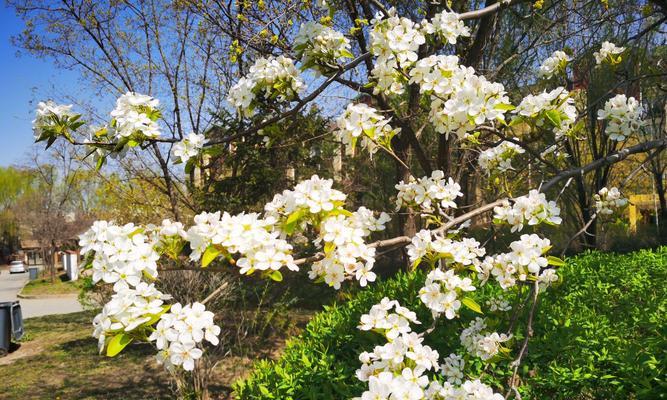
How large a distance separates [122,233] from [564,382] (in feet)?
6.57

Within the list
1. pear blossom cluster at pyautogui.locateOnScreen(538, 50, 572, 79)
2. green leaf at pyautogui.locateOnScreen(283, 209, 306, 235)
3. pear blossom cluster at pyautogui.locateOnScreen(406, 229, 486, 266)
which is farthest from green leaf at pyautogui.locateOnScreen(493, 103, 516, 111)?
pear blossom cluster at pyautogui.locateOnScreen(538, 50, 572, 79)

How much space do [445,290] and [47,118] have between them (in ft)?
5.70

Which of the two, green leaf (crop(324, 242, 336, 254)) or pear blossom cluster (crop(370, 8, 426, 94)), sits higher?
pear blossom cluster (crop(370, 8, 426, 94))

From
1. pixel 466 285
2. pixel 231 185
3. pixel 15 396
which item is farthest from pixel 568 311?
pixel 15 396

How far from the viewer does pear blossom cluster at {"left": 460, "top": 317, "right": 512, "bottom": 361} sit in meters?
1.88

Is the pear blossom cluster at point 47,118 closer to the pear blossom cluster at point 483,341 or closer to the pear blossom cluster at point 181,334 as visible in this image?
the pear blossom cluster at point 181,334

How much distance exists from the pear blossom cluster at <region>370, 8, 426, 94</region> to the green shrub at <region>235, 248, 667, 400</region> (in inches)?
51.2

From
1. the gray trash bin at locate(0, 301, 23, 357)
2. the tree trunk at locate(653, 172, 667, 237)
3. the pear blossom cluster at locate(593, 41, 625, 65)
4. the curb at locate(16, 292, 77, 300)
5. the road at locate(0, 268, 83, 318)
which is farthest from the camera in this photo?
the curb at locate(16, 292, 77, 300)

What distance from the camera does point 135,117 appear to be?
194 cm

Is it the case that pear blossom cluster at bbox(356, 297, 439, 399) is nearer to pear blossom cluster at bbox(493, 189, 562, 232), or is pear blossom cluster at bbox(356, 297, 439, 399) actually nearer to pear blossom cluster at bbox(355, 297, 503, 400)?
pear blossom cluster at bbox(355, 297, 503, 400)

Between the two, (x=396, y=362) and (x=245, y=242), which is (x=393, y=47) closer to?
(x=245, y=242)

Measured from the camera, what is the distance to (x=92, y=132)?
2.08m

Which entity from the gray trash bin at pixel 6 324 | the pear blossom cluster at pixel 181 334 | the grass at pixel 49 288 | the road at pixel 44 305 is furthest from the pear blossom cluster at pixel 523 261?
the grass at pixel 49 288

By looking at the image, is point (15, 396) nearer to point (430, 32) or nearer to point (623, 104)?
point (430, 32)
